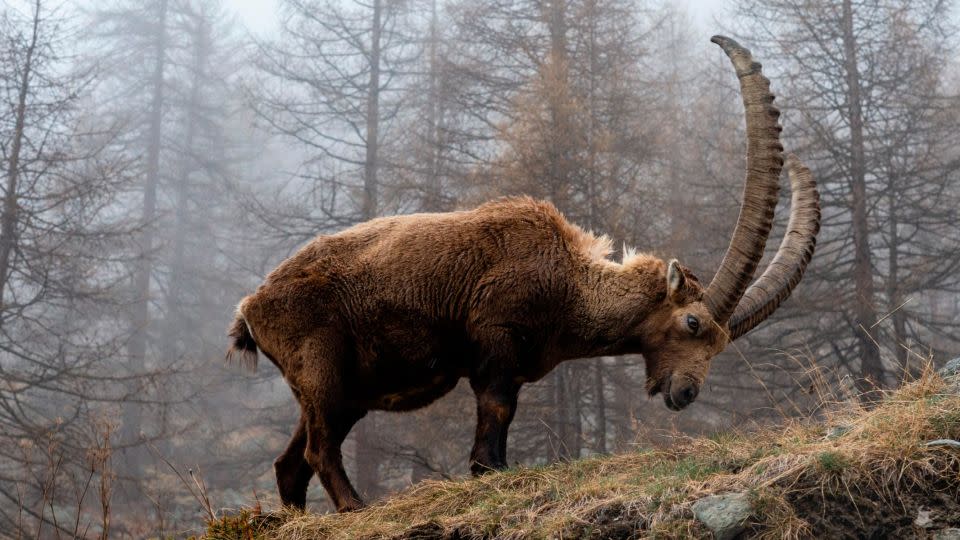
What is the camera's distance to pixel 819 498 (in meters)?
4.27

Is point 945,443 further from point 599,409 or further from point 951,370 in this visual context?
point 599,409

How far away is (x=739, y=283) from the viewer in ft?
20.3

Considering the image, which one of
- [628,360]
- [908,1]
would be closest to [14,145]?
[628,360]

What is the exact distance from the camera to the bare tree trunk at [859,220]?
15352 millimetres

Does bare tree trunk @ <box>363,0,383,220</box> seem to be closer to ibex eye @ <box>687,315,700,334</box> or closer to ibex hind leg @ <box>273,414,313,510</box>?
ibex hind leg @ <box>273,414,313,510</box>

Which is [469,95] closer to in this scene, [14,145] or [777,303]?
[14,145]

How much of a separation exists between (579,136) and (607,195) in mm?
1496

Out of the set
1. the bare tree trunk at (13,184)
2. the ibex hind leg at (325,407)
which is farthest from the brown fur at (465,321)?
the bare tree trunk at (13,184)

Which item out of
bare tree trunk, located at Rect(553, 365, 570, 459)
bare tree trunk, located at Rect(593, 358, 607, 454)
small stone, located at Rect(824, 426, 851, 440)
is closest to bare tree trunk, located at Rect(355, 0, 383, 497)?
bare tree trunk, located at Rect(553, 365, 570, 459)

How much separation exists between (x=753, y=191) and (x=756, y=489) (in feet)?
8.13

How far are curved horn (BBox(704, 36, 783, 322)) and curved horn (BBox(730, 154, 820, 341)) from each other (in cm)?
26

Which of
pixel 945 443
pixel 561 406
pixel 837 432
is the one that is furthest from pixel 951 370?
pixel 561 406

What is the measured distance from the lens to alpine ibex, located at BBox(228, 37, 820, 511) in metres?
6.12

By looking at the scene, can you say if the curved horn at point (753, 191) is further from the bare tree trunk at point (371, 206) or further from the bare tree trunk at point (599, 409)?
the bare tree trunk at point (599, 409)
